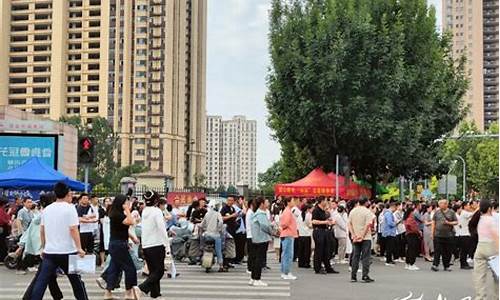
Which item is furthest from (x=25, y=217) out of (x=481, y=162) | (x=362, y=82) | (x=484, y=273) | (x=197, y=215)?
(x=481, y=162)

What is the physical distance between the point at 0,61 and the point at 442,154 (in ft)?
316

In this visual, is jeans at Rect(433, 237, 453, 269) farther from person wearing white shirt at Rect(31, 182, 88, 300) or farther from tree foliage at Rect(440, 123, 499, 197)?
tree foliage at Rect(440, 123, 499, 197)

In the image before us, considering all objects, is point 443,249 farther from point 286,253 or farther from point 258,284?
point 258,284

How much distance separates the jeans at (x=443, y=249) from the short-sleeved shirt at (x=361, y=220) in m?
3.72

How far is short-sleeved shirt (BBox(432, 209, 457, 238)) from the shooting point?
1775cm

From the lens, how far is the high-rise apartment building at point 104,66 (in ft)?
379

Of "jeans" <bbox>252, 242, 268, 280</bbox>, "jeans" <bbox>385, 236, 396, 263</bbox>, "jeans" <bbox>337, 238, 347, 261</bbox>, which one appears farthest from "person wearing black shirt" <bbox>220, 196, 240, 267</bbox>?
"jeans" <bbox>385, 236, 396, 263</bbox>

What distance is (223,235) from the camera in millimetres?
16844

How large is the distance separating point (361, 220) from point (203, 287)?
3702mm

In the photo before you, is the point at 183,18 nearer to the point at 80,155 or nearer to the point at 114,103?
the point at 114,103

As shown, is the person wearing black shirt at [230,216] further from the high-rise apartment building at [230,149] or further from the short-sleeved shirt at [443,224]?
the high-rise apartment building at [230,149]

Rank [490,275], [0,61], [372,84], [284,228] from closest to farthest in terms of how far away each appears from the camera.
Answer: [490,275] < [284,228] < [372,84] < [0,61]

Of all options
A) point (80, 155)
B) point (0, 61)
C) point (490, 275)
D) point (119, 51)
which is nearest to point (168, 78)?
point (119, 51)

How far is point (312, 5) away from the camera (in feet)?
100
